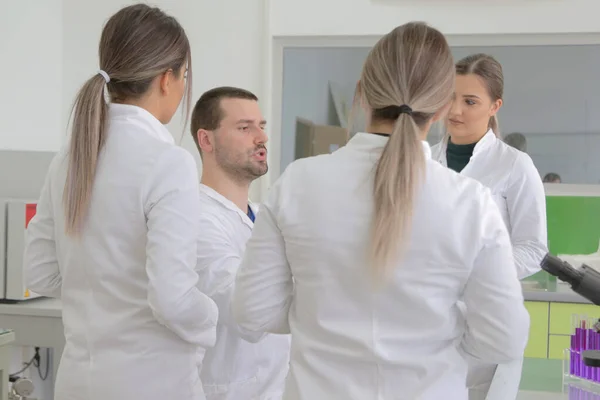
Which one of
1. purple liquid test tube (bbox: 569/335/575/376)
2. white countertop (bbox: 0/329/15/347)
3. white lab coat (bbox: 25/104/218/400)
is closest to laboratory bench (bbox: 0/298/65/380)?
white countertop (bbox: 0/329/15/347)

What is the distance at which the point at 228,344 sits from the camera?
1854mm

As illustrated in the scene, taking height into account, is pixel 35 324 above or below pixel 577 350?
below

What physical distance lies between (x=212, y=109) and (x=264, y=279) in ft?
3.36

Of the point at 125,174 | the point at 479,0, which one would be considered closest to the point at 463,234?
the point at 125,174

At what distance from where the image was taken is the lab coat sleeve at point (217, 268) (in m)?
1.79

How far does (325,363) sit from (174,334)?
1.42 ft

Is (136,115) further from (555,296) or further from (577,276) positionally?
(555,296)

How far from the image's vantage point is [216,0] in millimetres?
4449

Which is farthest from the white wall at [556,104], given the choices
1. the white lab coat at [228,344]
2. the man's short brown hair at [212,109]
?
the white lab coat at [228,344]

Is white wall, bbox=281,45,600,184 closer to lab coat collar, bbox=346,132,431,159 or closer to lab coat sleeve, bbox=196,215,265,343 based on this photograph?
lab coat sleeve, bbox=196,215,265,343

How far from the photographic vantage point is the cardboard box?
177 inches

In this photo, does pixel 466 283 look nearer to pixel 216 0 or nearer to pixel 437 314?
pixel 437 314

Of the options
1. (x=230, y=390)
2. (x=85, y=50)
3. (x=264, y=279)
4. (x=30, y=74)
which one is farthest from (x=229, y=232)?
(x=85, y=50)

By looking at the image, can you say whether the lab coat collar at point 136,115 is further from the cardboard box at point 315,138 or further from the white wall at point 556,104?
the white wall at point 556,104
